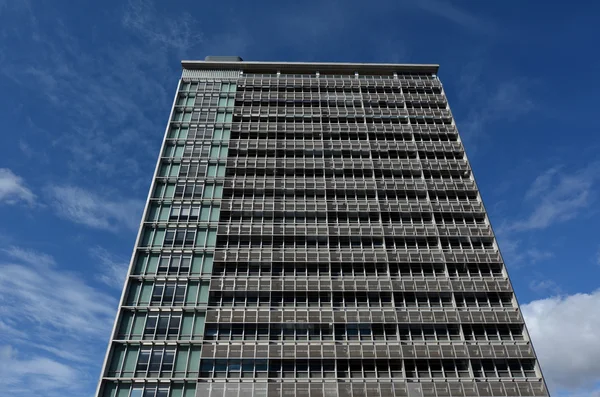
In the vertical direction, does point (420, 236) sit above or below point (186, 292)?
above

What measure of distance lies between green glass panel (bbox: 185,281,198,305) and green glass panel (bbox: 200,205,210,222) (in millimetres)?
8699

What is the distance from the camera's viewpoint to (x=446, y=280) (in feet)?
156

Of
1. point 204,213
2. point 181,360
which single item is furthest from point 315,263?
point 181,360

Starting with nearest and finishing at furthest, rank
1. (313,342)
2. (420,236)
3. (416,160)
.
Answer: (313,342) → (420,236) → (416,160)

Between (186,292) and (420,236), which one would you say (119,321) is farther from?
(420,236)

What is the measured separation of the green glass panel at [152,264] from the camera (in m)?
47.7

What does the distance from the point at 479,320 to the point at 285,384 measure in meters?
20.5

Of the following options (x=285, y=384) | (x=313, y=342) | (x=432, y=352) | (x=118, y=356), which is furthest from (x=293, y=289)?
(x=118, y=356)

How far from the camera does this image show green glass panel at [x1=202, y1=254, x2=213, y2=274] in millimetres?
47938

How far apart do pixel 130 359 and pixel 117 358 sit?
1.19 metres

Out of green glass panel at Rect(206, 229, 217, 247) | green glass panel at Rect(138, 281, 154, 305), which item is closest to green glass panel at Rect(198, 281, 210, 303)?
green glass panel at Rect(206, 229, 217, 247)

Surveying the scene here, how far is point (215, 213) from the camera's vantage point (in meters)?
53.6

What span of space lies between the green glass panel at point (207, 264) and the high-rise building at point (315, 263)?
0.17 meters

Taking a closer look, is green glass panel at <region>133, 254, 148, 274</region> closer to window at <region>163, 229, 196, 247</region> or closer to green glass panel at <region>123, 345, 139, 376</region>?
window at <region>163, 229, 196, 247</region>
